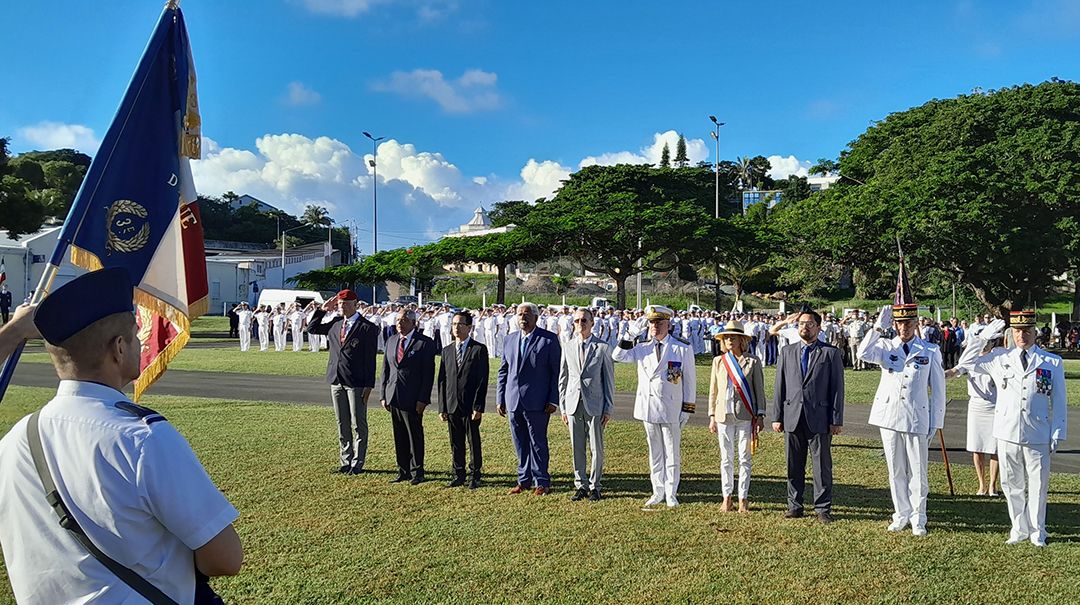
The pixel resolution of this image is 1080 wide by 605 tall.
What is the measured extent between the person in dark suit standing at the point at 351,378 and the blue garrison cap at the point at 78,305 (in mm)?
7196

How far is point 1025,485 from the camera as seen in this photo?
23.4 feet

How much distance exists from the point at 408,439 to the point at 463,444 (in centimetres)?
75

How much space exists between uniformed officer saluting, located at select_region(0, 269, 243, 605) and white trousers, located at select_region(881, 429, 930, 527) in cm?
673

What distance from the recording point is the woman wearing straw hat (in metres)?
7.95

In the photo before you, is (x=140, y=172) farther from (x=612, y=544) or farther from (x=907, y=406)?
(x=907, y=406)

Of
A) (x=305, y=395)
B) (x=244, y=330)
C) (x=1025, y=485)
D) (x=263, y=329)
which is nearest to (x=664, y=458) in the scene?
(x=1025, y=485)

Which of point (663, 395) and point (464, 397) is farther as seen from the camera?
point (464, 397)

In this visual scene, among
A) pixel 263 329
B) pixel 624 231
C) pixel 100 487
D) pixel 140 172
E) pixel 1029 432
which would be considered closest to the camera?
Result: pixel 100 487

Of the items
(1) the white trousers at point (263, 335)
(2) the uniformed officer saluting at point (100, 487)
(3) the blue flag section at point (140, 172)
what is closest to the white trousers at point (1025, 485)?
(2) the uniformed officer saluting at point (100, 487)

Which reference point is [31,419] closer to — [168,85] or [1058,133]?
[168,85]

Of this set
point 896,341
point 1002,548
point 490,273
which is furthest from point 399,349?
point 490,273

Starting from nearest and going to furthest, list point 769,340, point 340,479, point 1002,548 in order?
point 1002,548 < point 340,479 < point 769,340

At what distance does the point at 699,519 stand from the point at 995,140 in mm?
36722

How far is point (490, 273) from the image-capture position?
290ft
